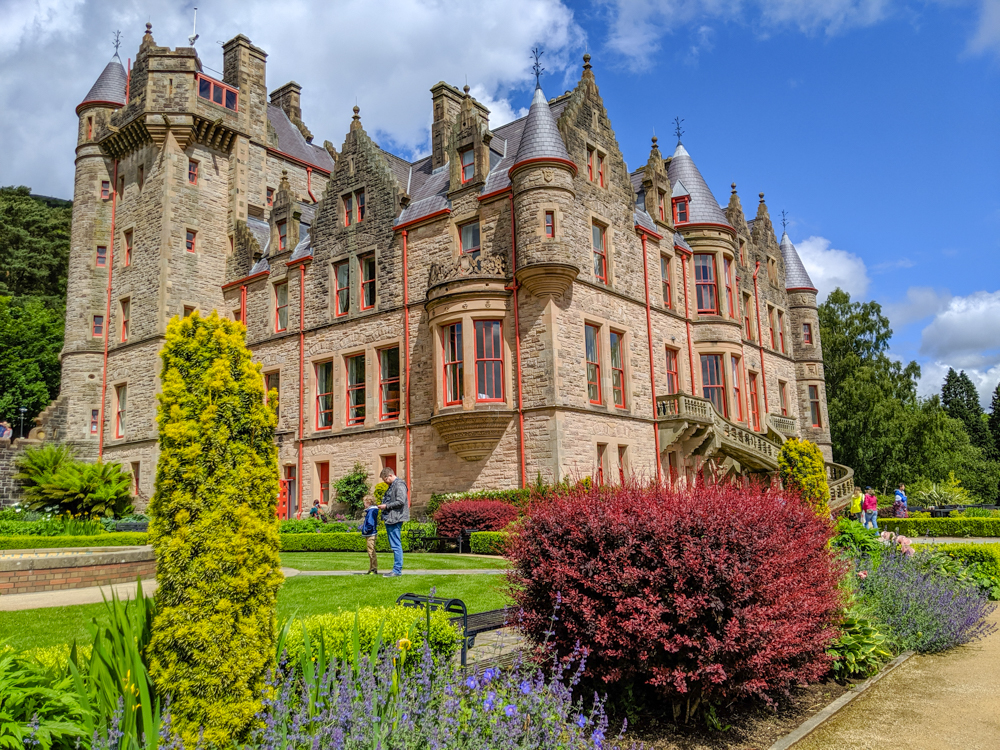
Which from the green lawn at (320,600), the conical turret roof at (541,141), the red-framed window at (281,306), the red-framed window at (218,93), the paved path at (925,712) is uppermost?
the red-framed window at (218,93)

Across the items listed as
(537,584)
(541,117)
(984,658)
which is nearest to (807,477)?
(541,117)

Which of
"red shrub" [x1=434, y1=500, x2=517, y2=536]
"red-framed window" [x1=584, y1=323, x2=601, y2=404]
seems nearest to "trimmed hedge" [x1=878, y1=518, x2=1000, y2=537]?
"red-framed window" [x1=584, y1=323, x2=601, y2=404]

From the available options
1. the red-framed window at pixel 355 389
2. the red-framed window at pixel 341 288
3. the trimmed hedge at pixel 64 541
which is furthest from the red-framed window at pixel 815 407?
the trimmed hedge at pixel 64 541

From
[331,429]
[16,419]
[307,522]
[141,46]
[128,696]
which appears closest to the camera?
[128,696]

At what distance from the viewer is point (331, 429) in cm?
2661

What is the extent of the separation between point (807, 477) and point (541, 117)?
48.6 feet

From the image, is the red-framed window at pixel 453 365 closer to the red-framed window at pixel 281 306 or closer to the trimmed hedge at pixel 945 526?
the red-framed window at pixel 281 306

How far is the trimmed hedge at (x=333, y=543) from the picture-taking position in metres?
20.0

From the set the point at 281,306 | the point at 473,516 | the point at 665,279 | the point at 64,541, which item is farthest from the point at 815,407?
the point at 64,541

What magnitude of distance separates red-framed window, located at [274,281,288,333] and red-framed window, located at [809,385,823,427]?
25920 millimetres

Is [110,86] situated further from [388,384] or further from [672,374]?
[672,374]

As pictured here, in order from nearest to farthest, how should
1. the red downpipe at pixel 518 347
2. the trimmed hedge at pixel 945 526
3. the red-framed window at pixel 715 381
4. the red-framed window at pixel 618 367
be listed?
the red downpipe at pixel 518 347
the red-framed window at pixel 618 367
the trimmed hedge at pixel 945 526
the red-framed window at pixel 715 381

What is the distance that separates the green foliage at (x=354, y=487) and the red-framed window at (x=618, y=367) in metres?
9.04

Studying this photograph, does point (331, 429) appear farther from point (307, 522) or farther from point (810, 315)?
point (810, 315)
